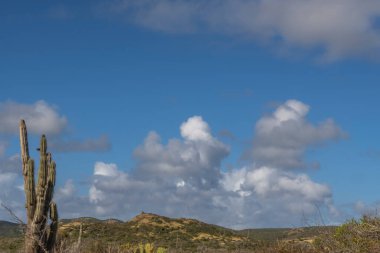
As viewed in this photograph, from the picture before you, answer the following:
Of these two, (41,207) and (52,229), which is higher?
(41,207)

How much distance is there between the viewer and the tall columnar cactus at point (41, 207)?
49.8ft

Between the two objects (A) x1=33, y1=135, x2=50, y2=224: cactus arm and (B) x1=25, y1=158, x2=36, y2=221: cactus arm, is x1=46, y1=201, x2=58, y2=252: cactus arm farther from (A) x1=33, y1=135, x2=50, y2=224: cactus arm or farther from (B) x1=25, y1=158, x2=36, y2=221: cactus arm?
(B) x1=25, y1=158, x2=36, y2=221: cactus arm

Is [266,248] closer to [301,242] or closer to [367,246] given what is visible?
[301,242]

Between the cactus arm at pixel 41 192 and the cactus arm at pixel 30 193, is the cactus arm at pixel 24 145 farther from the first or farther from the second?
the cactus arm at pixel 41 192

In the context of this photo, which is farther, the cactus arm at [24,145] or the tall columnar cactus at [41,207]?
the cactus arm at [24,145]

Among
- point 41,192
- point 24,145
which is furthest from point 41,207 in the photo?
point 24,145

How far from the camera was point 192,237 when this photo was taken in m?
51.2

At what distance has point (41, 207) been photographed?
49.9 feet

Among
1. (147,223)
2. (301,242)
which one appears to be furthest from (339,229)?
(147,223)

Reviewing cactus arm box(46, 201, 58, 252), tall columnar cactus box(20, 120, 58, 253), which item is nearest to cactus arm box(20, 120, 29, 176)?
tall columnar cactus box(20, 120, 58, 253)

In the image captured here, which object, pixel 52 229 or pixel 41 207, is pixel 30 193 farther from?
pixel 52 229

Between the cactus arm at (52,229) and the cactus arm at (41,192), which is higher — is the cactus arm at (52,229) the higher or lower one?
the lower one

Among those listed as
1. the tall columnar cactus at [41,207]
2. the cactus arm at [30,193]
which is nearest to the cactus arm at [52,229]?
the tall columnar cactus at [41,207]

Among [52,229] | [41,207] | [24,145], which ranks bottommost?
[52,229]
